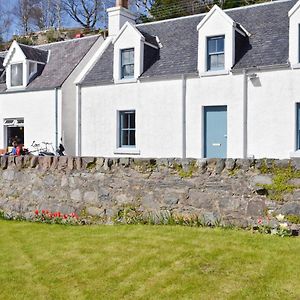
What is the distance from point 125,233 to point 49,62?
19.2 meters

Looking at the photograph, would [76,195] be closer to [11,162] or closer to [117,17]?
[11,162]

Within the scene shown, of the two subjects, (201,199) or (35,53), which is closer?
(201,199)

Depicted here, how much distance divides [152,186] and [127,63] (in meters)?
12.8

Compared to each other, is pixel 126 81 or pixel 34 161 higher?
pixel 126 81

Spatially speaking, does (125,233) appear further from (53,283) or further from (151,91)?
(151,91)

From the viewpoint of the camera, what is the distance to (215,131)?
57.6 feet

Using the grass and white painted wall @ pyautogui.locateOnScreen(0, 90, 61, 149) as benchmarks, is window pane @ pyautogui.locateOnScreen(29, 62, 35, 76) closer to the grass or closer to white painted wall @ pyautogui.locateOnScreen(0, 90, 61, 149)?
white painted wall @ pyautogui.locateOnScreen(0, 90, 61, 149)

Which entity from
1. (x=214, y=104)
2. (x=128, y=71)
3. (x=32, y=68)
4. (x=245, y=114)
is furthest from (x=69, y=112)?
(x=245, y=114)

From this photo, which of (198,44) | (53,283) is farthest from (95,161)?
(198,44)

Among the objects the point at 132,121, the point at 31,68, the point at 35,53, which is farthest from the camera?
the point at 35,53

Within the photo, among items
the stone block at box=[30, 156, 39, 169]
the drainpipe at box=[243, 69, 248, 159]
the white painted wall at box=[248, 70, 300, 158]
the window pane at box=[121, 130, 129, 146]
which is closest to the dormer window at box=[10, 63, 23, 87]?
the window pane at box=[121, 130, 129, 146]

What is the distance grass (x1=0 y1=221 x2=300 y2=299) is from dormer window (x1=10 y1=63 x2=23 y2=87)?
18167 mm

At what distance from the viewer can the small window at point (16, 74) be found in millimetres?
24391

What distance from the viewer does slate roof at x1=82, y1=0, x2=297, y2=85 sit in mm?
16875
